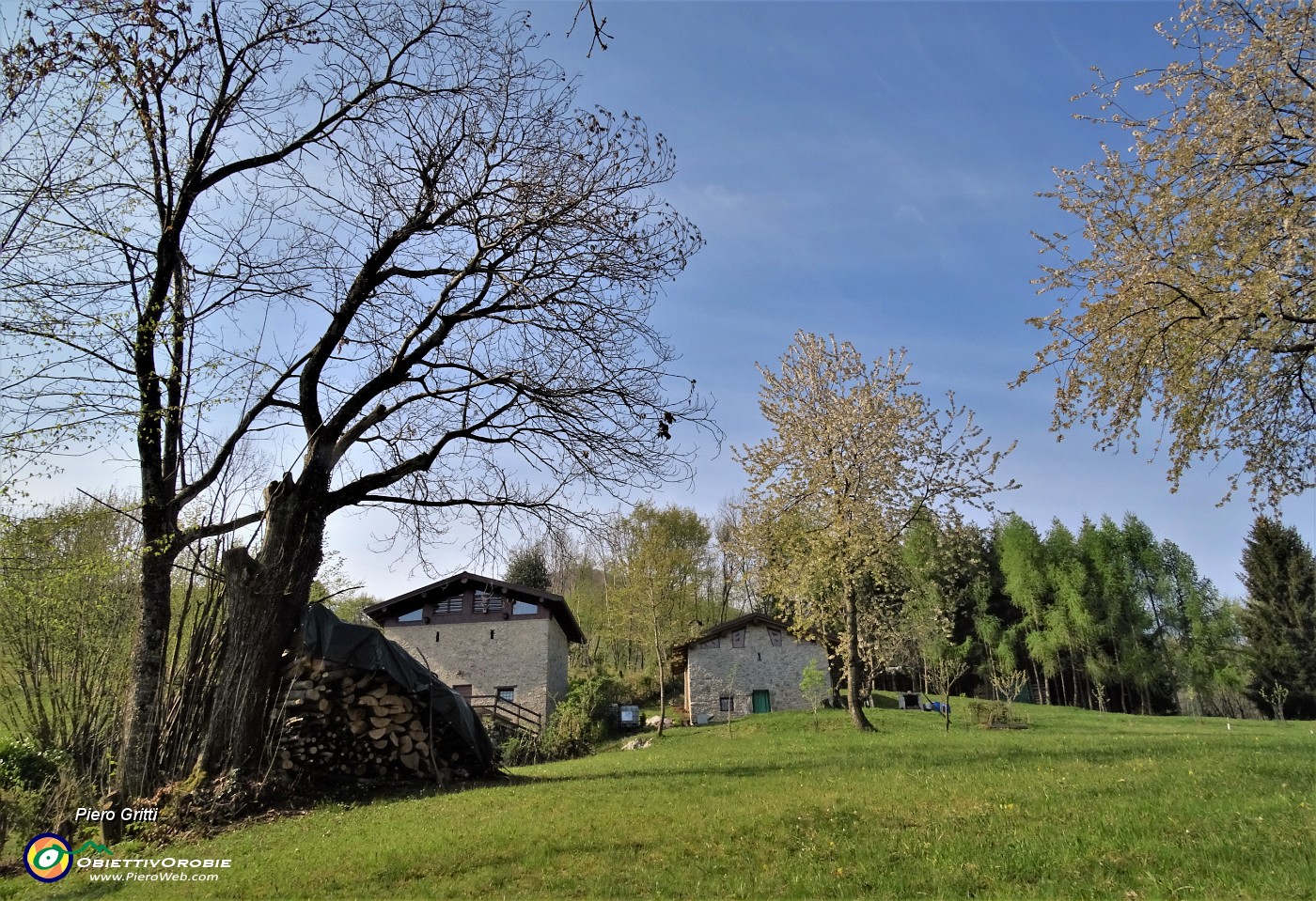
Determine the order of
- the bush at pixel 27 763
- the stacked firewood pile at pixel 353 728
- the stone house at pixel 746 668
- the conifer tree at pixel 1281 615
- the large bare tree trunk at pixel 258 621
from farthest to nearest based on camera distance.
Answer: the conifer tree at pixel 1281 615, the stone house at pixel 746 668, the stacked firewood pile at pixel 353 728, the bush at pixel 27 763, the large bare tree trunk at pixel 258 621

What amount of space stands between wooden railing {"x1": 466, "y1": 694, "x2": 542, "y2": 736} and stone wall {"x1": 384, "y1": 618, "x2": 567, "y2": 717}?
1.23ft

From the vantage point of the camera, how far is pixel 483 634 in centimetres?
3017

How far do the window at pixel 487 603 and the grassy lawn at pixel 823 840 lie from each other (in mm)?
20740

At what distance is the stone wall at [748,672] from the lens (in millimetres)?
34844

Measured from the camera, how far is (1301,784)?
7.36 metres

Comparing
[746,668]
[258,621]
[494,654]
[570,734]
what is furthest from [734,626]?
[258,621]

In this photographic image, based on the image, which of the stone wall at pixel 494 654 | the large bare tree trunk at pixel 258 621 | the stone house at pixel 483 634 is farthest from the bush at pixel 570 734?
the large bare tree trunk at pixel 258 621

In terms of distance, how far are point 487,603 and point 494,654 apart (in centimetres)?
215

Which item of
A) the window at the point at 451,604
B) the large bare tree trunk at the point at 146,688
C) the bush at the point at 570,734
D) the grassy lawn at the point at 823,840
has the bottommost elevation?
the bush at the point at 570,734

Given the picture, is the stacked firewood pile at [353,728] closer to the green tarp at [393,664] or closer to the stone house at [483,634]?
the green tarp at [393,664]

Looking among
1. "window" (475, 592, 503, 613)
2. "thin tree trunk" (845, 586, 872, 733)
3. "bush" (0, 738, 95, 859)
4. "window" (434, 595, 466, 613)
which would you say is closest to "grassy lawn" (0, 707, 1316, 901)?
"bush" (0, 738, 95, 859)

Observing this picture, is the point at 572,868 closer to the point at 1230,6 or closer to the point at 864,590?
the point at 1230,6

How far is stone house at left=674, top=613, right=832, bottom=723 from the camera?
34844 mm

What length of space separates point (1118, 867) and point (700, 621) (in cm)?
4207
